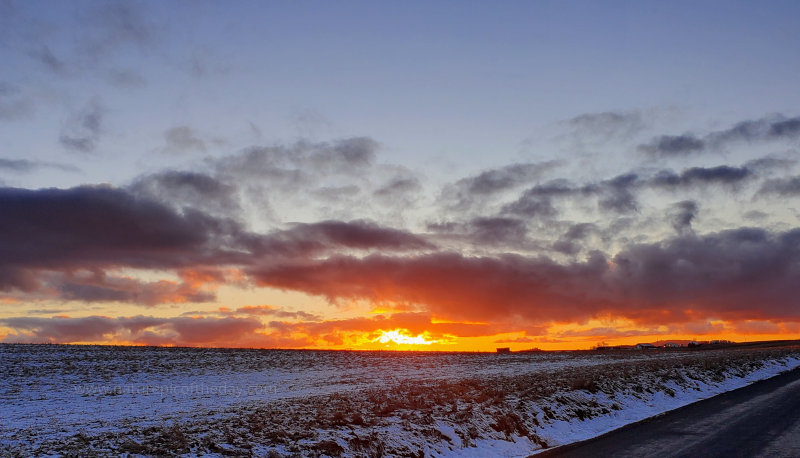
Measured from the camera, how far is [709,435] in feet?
62.8

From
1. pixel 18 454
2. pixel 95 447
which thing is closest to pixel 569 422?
pixel 95 447

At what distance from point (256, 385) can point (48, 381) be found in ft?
51.8

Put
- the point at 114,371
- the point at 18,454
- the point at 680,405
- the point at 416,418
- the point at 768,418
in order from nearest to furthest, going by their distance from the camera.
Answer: the point at 18,454 < the point at 416,418 < the point at 768,418 < the point at 680,405 < the point at 114,371

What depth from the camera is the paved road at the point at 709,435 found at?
16.5m

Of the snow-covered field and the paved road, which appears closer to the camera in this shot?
the snow-covered field

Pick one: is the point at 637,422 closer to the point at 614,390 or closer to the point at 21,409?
the point at 614,390

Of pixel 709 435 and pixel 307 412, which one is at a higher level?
pixel 307 412

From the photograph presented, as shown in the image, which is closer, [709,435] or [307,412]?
[709,435]

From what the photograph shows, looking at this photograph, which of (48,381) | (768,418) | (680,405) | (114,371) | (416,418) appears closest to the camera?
(416,418)

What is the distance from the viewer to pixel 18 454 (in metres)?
14.5

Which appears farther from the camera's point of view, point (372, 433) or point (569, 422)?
point (569, 422)

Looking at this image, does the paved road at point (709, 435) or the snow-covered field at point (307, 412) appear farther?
the paved road at point (709, 435)

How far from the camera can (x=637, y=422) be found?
77.4 ft

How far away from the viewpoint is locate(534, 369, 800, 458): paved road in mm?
16469
